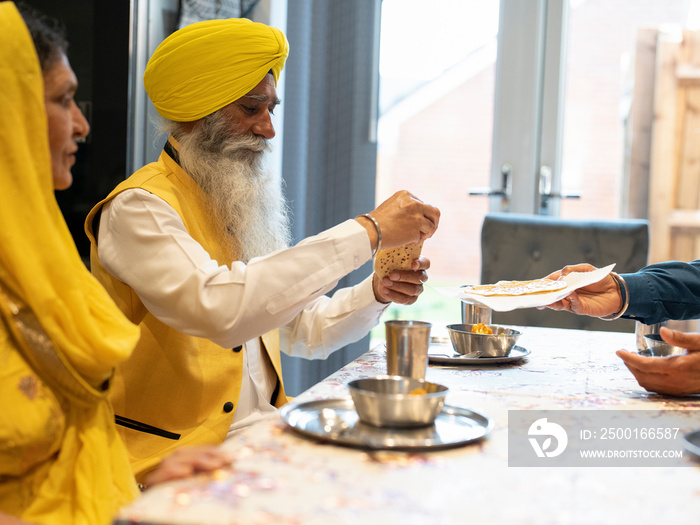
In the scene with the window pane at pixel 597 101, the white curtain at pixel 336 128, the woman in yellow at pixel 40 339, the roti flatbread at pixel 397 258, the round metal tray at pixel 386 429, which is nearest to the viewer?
the round metal tray at pixel 386 429

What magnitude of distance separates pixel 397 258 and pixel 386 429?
2.78ft

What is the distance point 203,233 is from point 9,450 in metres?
0.88

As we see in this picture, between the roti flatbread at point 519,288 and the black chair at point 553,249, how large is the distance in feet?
3.04

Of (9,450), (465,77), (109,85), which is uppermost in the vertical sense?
(465,77)

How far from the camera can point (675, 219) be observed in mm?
3822

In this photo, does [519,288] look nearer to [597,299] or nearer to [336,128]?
[597,299]

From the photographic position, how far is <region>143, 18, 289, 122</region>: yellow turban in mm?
1945

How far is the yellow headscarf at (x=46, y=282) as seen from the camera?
1.18 m

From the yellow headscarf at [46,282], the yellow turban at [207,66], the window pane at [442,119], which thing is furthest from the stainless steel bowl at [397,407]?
the window pane at [442,119]

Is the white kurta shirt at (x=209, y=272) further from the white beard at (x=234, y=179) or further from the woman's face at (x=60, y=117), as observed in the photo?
the woman's face at (x=60, y=117)

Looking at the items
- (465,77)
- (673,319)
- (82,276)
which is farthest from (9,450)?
(465,77)

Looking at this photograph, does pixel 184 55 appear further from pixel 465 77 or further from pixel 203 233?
pixel 465 77

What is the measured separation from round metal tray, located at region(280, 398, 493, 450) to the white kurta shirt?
36 cm

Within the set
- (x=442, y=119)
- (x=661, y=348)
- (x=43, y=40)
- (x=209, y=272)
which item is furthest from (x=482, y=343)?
(x=442, y=119)
